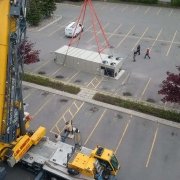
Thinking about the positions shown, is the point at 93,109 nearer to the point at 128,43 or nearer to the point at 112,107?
the point at 112,107

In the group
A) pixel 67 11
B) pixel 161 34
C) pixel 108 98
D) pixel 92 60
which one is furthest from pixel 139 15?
pixel 108 98

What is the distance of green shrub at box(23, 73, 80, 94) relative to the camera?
2106 centimetres

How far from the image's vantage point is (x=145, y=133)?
666 inches

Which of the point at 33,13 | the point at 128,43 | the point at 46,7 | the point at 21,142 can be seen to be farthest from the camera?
the point at 46,7

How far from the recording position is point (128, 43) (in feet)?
97.2

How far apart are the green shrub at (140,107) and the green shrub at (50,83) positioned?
1.96m

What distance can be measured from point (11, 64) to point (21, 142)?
4041 millimetres

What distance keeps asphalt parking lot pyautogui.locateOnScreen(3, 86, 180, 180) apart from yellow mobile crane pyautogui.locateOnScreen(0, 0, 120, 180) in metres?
2.42

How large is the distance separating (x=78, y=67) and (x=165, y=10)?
22.6m

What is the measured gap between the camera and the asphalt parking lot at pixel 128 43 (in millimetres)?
22052

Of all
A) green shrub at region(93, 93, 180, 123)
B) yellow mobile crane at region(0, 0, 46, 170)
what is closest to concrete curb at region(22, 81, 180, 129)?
green shrub at region(93, 93, 180, 123)

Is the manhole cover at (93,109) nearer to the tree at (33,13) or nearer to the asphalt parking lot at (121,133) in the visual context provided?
the asphalt parking lot at (121,133)

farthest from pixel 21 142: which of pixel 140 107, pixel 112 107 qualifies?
pixel 140 107

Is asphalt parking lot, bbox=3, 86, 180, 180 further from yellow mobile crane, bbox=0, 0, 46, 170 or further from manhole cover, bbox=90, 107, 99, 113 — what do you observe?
yellow mobile crane, bbox=0, 0, 46, 170
